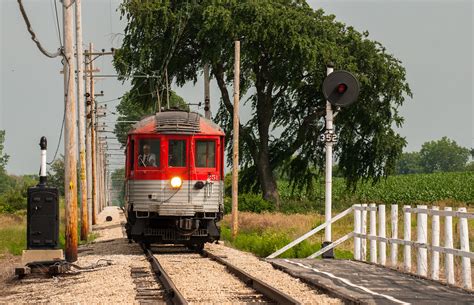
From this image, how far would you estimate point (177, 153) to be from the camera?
21.8 m

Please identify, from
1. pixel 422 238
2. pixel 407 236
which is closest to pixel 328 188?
pixel 407 236

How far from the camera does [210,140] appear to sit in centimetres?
2195

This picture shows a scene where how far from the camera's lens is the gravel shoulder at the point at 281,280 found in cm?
1193

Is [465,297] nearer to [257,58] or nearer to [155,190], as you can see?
[155,190]

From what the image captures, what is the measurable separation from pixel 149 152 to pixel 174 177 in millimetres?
831

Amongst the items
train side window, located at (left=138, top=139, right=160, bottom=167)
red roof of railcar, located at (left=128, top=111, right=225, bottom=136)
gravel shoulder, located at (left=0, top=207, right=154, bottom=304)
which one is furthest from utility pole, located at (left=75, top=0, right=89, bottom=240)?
gravel shoulder, located at (left=0, top=207, right=154, bottom=304)

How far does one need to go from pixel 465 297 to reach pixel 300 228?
20.3 metres

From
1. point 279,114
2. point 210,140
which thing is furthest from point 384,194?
point 210,140

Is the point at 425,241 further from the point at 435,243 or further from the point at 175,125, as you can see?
the point at 175,125

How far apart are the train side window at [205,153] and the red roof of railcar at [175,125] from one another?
0.80ft

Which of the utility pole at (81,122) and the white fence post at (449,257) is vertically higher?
the utility pole at (81,122)

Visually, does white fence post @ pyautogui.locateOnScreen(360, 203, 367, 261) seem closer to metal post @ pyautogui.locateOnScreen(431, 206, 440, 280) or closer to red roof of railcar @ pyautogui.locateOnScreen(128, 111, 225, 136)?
metal post @ pyautogui.locateOnScreen(431, 206, 440, 280)

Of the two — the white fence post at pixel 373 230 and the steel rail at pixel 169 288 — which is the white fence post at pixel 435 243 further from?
the steel rail at pixel 169 288

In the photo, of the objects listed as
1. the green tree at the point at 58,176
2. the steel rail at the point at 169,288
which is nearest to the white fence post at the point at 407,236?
the steel rail at the point at 169,288
